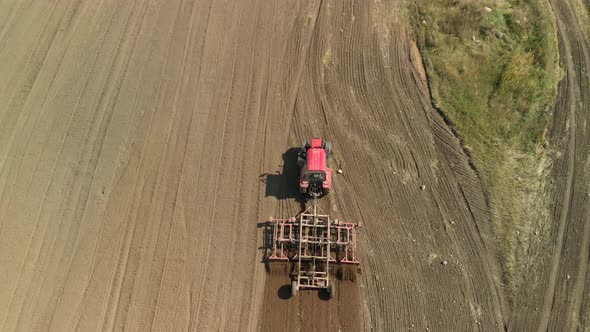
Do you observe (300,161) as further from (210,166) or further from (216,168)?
(210,166)

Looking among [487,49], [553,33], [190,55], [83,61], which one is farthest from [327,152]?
[553,33]

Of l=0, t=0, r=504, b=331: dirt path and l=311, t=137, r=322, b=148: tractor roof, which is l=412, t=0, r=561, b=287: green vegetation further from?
→ l=311, t=137, r=322, b=148: tractor roof

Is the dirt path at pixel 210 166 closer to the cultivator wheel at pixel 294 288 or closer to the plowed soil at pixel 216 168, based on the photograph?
the plowed soil at pixel 216 168

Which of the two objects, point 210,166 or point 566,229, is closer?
point 566,229

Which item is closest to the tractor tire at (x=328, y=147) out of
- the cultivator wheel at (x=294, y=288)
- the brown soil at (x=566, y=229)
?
Result: the cultivator wheel at (x=294, y=288)

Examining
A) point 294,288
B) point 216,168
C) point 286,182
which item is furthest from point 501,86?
point 216,168

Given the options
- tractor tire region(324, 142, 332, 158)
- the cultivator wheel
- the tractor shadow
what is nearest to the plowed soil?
the tractor shadow
